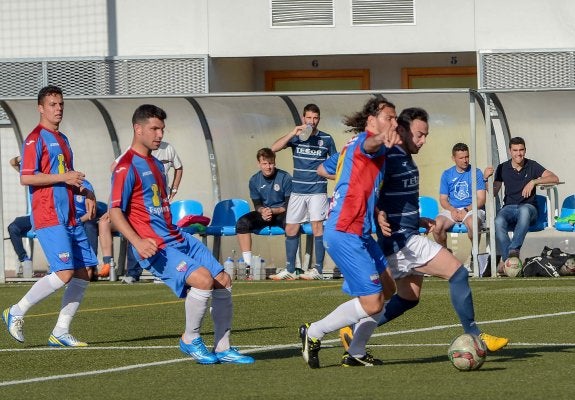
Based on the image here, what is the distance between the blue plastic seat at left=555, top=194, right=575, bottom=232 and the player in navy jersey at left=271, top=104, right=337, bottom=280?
10.5ft

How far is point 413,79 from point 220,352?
1631 cm

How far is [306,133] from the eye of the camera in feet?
56.0

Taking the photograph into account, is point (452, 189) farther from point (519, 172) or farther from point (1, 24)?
point (1, 24)

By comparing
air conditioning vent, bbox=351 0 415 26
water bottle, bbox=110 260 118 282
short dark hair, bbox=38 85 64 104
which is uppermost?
air conditioning vent, bbox=351 0 415 26

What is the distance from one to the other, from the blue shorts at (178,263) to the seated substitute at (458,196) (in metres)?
9.25

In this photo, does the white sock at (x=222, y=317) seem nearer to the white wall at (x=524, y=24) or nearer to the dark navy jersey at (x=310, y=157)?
the dark navy jersey at (x=310, y=157)

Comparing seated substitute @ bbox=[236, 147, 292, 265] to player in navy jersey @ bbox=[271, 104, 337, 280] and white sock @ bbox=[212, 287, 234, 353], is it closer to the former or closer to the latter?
player in navy jersey @ bbox=[271, 104, 337, 280]

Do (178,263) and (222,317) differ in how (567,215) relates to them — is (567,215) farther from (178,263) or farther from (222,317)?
(178,263)

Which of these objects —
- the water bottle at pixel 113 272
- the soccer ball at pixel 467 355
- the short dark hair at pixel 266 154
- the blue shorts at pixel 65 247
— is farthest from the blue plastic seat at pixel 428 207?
the soccer ball at pixel 467 355

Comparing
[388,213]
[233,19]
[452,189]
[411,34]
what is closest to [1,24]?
[233,19]

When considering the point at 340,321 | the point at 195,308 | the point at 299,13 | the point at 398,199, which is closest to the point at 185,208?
the point at 299,13

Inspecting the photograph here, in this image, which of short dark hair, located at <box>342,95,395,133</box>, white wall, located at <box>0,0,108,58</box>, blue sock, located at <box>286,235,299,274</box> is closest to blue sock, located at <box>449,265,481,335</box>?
short dark hair, located at <box>342,95,395,133</box>

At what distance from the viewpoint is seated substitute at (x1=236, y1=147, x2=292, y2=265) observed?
1839 cm

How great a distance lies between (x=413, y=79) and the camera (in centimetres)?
2458
